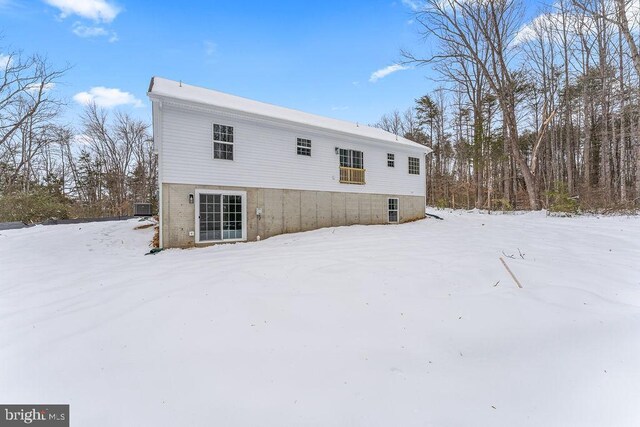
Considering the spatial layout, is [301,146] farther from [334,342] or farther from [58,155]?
[58,155]

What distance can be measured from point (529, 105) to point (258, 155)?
21480 millimetres

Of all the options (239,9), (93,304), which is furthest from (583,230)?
(239,9)

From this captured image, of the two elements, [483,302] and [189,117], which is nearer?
[483,302]

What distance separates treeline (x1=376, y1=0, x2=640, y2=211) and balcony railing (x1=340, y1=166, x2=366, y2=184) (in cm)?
836

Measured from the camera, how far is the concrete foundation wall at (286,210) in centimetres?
814

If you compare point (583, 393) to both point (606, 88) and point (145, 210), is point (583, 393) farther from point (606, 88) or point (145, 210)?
point (606, 88)

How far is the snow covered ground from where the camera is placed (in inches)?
80.1

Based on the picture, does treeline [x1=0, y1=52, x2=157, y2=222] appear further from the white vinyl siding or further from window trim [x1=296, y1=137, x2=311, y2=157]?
window trim [x1=296, y1=137, x2=311, y2=157]

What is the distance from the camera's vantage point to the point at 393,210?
Answer: 44.4ft

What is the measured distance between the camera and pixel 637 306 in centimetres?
353

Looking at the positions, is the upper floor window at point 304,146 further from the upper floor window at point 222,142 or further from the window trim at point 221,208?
the window trim at point 221,208

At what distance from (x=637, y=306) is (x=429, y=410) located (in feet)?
11.7

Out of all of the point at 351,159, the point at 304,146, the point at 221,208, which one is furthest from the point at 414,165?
the point at 221,208

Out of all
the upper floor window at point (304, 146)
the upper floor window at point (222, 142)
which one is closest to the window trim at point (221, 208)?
the upper floor window at point (222, 142)
